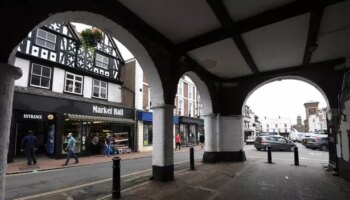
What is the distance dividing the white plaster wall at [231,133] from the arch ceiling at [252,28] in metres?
3.42

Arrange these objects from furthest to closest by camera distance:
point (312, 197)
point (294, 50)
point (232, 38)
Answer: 1. point (294, 50)
2. point (232, 38)
3. point (312, 197)

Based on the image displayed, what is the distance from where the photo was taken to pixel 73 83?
623 inches

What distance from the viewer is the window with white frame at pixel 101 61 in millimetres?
17797

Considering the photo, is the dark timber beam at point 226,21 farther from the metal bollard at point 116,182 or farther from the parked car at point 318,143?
the parked car at point 318,143

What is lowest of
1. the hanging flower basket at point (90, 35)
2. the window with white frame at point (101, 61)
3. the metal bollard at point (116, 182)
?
the metal bollard at point (116, 182)

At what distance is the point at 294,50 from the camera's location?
8547 millimetres

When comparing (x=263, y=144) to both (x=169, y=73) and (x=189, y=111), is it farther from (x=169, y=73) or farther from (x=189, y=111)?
(x=169, y=73)

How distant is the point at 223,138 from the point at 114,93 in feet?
34.0

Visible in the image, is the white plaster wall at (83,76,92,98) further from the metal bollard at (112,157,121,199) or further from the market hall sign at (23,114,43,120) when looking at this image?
the metal bollard at (112,157,121,199)

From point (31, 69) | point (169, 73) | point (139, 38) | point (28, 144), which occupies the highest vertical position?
point (31, 69)

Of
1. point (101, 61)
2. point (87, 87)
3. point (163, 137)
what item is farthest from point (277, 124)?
point (163, 137)

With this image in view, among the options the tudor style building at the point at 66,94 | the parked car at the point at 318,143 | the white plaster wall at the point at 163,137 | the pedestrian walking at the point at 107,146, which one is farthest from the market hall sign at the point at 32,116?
the parked car at the point at 318,143

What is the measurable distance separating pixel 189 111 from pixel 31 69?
1873 centimetres

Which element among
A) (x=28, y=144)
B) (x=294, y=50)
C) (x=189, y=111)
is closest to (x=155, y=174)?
(x=294, y=50)
